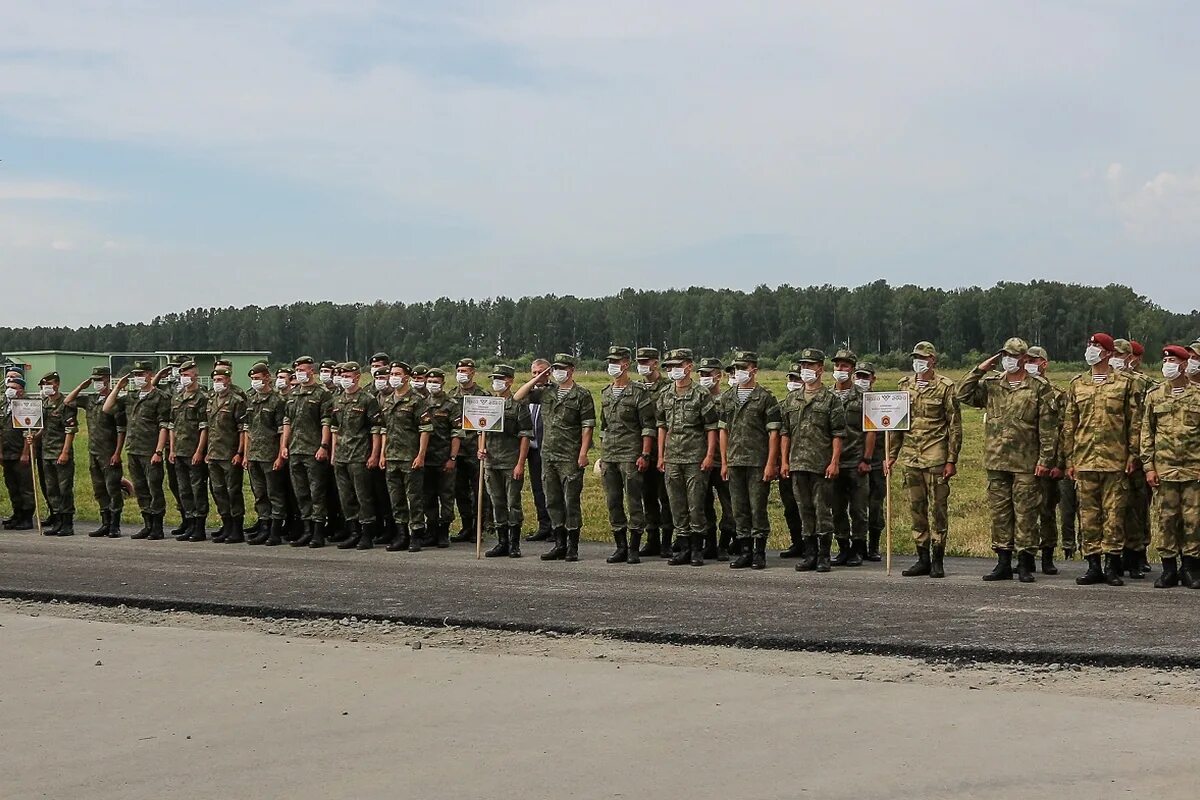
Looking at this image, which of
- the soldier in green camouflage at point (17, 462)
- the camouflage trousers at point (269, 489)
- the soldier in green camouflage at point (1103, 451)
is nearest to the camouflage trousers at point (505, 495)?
the camouflage trousers at point (269, 489)

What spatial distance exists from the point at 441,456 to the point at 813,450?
4.67m

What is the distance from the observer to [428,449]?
15234mm

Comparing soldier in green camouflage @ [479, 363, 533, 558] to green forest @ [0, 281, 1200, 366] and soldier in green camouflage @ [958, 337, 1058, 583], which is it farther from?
green forest @ [0, 281, 1200, 366]

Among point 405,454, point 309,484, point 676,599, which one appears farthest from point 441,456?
point 676,599

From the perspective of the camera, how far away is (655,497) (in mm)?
14031

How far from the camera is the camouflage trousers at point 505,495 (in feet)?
46.2

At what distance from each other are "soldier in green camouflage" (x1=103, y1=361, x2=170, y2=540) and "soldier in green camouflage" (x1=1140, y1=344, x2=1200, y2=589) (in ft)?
37.3

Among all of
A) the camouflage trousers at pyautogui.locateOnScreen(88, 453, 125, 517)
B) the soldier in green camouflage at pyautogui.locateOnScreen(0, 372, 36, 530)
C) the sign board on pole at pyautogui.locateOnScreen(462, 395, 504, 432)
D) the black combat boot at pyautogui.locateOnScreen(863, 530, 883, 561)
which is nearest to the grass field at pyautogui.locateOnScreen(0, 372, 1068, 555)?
the soldier in green camouflage at pyautogui.locateOnScreen(0, 372, 36, 530)

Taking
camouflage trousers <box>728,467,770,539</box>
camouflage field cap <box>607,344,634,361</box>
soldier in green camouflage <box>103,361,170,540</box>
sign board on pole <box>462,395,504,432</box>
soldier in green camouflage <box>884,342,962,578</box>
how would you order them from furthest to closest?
soldier in green camouflage <box>103,361,170,540</box>, sign board on pole <box>462,395,504,432</box>, camouflage field cap <box>607,344,634,361</box>, camouflage trousers <box>728,467,770,539</box>, soldier in green camouflage <box>884,342,962,578</box>

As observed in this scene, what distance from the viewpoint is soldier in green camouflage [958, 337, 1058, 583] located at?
11367 mm

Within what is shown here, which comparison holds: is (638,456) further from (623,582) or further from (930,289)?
(930,289)

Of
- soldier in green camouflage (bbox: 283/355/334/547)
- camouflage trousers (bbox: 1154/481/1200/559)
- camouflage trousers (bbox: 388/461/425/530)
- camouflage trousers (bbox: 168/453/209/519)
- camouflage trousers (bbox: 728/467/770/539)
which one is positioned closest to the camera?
camouflage trousers (bbox: 1154/481/1200/559)

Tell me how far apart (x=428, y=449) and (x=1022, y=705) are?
936 centimetres

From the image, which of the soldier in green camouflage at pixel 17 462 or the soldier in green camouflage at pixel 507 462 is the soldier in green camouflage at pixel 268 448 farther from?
the soldier in green camouflage at pixel 17 462
